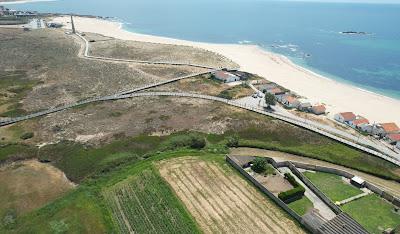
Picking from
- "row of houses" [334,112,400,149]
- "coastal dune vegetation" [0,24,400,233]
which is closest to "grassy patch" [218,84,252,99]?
"coastal dune vegetation" [0,24,400,233]

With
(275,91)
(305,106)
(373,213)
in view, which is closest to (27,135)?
(275,91)

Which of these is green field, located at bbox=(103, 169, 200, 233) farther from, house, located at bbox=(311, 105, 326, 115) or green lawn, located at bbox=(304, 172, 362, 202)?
house, located at bbox=(311, 105, 326, 115)

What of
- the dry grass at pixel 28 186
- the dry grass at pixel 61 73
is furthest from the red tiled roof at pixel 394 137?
the dry grass at pixel 61 73

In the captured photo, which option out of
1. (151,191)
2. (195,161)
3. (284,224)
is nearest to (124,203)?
(151,191)

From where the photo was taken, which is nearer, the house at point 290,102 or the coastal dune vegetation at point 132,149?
the coastal dune vegetation at point 132,149

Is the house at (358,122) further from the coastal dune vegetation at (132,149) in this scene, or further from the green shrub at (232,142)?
the green shrub at (232,142)
